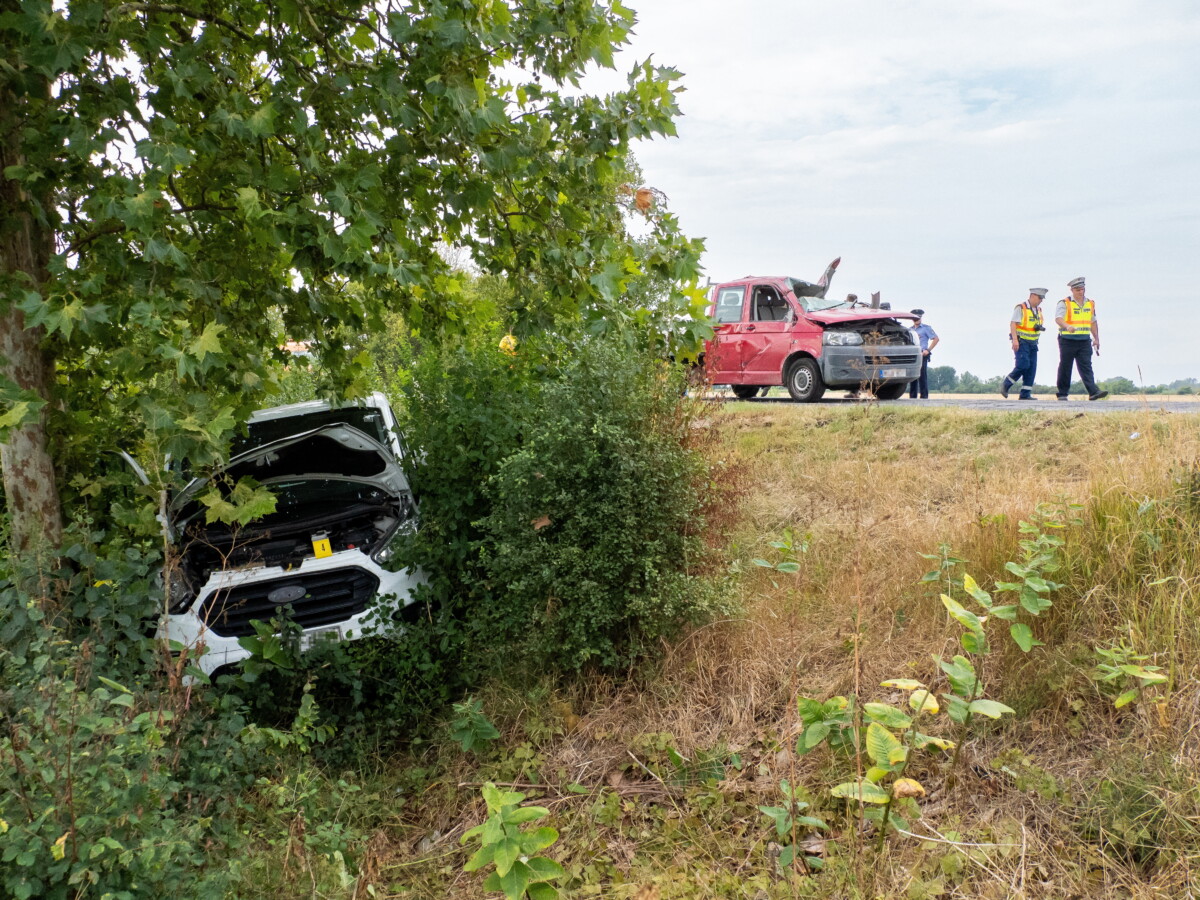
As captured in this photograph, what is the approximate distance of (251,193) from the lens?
3.86 metres

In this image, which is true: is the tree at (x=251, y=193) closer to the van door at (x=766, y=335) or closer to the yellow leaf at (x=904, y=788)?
the yellow leaf at (x=904, y=788)

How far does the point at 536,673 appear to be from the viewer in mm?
4781

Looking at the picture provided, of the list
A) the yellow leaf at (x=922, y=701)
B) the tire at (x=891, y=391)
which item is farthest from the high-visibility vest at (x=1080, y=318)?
the yellow leaf at (x=922, y=701)

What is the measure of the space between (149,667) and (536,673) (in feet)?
6.68

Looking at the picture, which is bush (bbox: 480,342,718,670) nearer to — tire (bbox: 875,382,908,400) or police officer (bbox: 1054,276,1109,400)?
tire (bbox: 875,382,908,400)

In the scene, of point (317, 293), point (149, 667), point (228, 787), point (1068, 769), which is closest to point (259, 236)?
point (317, 293)

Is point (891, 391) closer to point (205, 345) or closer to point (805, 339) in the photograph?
point (805, 339)

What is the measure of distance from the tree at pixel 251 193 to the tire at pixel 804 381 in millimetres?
7709

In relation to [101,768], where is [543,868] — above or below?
below

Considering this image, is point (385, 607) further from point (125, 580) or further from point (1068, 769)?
point (1068, 769)

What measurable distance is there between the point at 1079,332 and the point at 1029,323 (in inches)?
61.8

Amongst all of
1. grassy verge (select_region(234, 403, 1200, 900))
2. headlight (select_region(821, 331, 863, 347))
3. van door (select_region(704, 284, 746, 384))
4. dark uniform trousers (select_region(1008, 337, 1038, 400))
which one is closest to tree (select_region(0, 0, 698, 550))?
grassy verge (select_region(234, 403, 1200, 900))

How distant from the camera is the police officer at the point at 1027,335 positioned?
13508mm

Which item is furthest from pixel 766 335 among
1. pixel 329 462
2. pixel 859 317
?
pixel 329 462
